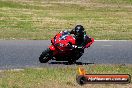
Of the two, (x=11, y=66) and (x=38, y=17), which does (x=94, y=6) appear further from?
(x=11, y=66)

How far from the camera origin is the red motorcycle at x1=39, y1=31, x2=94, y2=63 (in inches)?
553

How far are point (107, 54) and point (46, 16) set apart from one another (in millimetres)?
16370

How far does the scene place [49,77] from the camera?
1094cm

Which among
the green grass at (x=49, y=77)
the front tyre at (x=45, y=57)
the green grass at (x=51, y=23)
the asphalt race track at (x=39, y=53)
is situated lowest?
the green grass at (x=51, y=23)

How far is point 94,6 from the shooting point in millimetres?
43438

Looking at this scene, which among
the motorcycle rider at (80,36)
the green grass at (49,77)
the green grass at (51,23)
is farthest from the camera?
Result: the green grass at (51,23)

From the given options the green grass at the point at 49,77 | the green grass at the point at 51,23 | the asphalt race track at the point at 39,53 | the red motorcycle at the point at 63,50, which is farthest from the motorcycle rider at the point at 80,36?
the green grass at the point at 51,23

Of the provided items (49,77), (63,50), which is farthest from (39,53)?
(49,77)

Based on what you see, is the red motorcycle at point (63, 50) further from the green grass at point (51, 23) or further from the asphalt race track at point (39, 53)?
the green grass at point (51, 23)

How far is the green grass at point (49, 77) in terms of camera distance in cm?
995

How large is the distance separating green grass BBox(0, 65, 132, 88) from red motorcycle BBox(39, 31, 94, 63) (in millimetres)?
1294

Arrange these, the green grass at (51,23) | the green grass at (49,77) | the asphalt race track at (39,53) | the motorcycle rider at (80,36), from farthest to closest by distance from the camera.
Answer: the green grass at (51,23) → the asphalt race track at (39,53) → the motorcycle rider at (80,36) → the green grass at (49,77)

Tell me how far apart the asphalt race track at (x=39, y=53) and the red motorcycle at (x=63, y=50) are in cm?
18

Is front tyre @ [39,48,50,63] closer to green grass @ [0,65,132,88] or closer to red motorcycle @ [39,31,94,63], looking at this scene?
red motorcycle @ [39,31,94,63]
